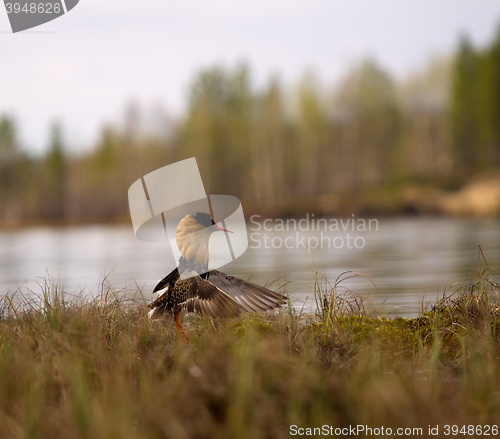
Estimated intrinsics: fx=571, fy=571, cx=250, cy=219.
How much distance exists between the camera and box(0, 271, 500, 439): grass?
9.93 feet

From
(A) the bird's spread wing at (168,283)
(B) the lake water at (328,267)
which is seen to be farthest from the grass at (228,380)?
(B) the lake water at (328,267)

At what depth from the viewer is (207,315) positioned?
512 centimetres

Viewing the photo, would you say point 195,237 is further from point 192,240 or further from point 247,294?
point 247,294

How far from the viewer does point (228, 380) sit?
132 inches

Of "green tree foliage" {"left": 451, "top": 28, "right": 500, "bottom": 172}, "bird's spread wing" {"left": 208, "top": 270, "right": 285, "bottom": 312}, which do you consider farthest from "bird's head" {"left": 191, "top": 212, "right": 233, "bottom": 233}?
"green tree foliage" {"left": 451, "top": 28, "right": 500, "bottom": 172}

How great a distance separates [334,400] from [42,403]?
5.82 ft

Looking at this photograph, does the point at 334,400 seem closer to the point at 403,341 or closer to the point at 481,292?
the point at 403,341

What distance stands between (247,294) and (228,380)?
1886mm

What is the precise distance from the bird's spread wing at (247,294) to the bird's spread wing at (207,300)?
0.36 ft

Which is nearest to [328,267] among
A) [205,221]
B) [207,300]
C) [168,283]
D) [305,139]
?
[168,283]

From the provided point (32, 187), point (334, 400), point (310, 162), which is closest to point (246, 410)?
point (334, 400)

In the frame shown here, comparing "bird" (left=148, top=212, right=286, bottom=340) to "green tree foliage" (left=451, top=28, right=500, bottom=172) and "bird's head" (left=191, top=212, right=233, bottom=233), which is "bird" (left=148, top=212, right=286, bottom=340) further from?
"green tree foliage" (left=451, top=28, right=500, bottom=172)

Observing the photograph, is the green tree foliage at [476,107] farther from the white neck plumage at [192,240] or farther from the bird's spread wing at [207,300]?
the bird's spread wing at [207,300]

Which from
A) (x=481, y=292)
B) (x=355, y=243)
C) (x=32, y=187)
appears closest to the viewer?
(x=481, y=292)
